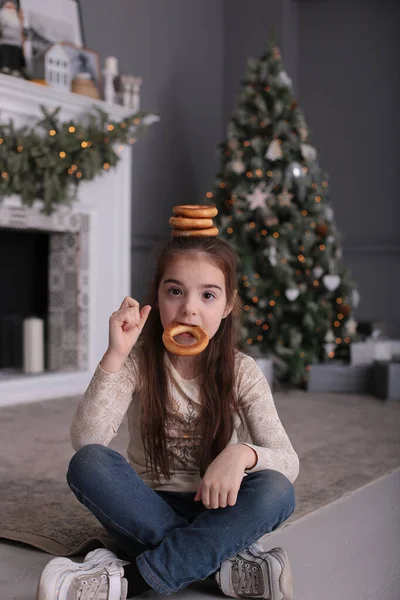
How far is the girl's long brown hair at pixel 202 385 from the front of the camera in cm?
161

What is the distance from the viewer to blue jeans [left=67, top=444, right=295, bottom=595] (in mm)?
1453

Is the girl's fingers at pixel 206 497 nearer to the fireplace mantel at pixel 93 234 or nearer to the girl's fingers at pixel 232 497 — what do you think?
the girl's fingers at pixel 232 497

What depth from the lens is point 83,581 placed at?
142cm

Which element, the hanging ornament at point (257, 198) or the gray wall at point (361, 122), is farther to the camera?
the gray wall at point (361, 122)

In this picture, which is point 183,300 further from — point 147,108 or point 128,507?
point 147,108

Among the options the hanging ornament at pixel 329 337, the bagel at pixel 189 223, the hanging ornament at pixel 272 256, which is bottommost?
the hanging ornament at pixel 329 337

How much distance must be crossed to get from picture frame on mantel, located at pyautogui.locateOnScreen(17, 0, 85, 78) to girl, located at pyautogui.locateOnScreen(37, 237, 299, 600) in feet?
9.50

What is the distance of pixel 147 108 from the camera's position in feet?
17.5

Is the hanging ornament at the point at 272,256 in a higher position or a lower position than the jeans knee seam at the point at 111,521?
higher

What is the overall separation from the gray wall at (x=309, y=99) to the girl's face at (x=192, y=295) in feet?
12.4

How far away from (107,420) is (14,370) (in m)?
3.01

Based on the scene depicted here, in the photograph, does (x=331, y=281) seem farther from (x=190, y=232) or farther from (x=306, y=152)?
(x=190, y=232)

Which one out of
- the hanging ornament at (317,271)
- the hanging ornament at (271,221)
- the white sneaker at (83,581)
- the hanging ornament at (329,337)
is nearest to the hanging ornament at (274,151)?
the hanging ornament at (271,221)

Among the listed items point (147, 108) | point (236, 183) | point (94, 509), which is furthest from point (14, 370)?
point (94, 509)
